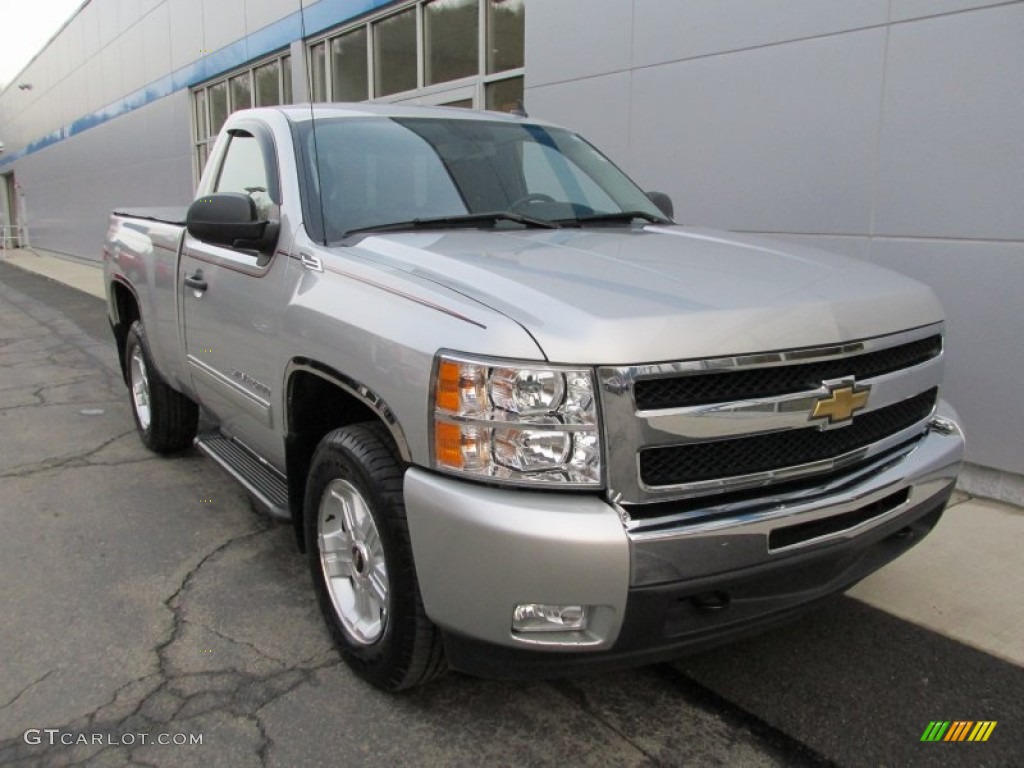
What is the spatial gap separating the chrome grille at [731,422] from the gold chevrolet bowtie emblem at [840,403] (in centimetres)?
1

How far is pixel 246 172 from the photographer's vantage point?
13.5ft

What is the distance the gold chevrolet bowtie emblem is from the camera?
7.70ft

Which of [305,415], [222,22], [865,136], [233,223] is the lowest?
[305,415]

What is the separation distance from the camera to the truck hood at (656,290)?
216 cm

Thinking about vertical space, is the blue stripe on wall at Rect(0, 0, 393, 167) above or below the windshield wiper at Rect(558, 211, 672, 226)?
above

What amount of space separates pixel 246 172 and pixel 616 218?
5.99ft

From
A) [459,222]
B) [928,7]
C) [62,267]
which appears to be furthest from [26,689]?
[62,267]

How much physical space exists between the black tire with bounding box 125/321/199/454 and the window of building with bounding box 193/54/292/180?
7.87 m

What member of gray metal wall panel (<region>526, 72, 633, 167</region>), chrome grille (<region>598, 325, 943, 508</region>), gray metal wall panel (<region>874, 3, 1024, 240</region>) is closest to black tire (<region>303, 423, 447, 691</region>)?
chrome grille (<region>598, 325, 943, 508</region>)

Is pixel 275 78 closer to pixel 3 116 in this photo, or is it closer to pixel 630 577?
pixel 630 577

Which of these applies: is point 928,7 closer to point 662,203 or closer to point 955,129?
point 955,129

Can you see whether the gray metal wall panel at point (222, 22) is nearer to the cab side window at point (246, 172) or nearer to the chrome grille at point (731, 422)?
the cab side window at point (246, 172)

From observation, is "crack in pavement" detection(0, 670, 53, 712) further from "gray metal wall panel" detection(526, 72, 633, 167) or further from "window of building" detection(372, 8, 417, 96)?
"window of building" detection(372, 8, 417, 96)

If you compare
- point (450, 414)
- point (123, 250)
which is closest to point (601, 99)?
point (123, 250)
